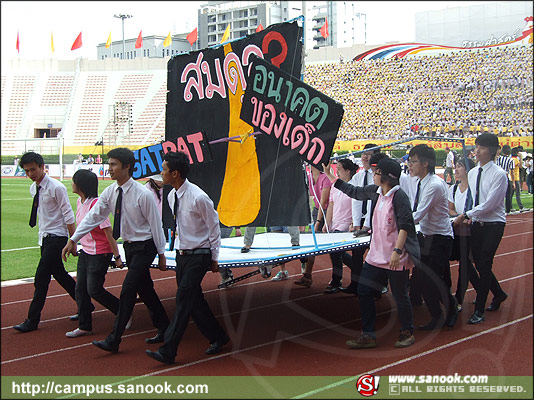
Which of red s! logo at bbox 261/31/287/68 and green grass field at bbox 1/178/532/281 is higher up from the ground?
red s! logo at bbox 261/31/287/68

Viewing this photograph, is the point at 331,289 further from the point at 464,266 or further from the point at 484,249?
the point at 484,249

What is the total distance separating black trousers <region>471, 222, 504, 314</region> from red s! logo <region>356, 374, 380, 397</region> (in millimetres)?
2273

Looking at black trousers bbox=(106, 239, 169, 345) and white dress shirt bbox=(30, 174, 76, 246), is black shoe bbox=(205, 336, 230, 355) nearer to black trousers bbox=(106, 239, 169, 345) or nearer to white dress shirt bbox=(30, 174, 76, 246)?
black trousers bbox=(106, 239, 169, 345)

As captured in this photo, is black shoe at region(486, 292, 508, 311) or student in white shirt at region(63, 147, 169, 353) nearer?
student in white shirt at region(63, 147, 169, 353)

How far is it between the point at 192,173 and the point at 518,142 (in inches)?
842

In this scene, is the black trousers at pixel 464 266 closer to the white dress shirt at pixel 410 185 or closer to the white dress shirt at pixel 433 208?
the white dress shirt at pixel 433 208

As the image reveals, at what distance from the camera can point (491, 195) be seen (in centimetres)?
645

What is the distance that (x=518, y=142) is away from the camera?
25891mm

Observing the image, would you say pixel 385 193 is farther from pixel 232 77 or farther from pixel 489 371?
pixel 232 77

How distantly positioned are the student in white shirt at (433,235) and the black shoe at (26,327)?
13.0 feet

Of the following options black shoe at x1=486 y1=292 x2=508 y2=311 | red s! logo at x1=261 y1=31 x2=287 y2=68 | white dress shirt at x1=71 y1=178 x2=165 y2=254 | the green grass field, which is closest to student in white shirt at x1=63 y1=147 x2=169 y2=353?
white dress shirt at x1=71 y1=178 x2=165 y2=254

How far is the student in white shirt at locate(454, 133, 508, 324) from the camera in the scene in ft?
21.2

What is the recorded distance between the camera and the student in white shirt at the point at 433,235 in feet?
21.0

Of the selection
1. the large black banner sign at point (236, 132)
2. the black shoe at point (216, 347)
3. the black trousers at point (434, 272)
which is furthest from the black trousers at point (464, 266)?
the black shoe at point (216, 347)
